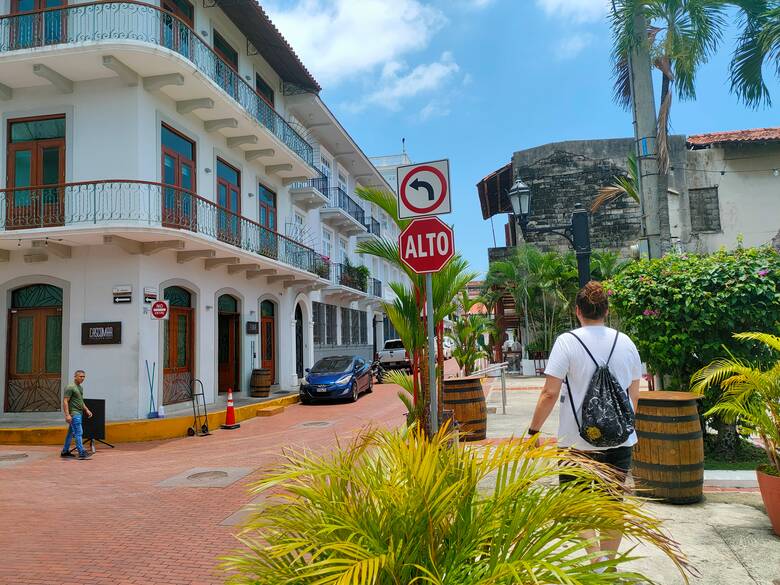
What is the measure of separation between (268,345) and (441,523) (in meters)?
18.1

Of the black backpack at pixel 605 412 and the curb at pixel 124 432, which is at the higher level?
the black backpack at pixel 605 412

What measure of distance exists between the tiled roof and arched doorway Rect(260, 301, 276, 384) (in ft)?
52.4

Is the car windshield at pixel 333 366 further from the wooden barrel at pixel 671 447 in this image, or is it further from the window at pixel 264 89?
the wooden barrel at pixel 671 447

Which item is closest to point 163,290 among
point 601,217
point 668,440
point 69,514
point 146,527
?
point 69,514

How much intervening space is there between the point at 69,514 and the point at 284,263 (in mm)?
12360

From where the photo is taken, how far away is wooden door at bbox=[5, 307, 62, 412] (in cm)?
1309

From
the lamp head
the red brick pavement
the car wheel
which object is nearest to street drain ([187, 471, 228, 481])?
the red brick pavement

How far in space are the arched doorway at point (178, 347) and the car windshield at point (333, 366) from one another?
4.37 m

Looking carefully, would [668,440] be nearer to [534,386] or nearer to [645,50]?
[645,50]

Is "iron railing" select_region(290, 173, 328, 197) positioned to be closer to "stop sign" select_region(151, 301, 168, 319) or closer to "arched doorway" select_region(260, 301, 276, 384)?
"arched doorway" select_region(260, 301, 276, 384)

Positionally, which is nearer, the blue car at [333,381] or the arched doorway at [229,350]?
the blue car at [333,381]

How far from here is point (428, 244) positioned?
534 cm

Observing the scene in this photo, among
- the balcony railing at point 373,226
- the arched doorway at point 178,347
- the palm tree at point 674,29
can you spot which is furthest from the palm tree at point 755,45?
the balcony railing at point 373,226

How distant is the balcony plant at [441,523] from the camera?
6.75ft
